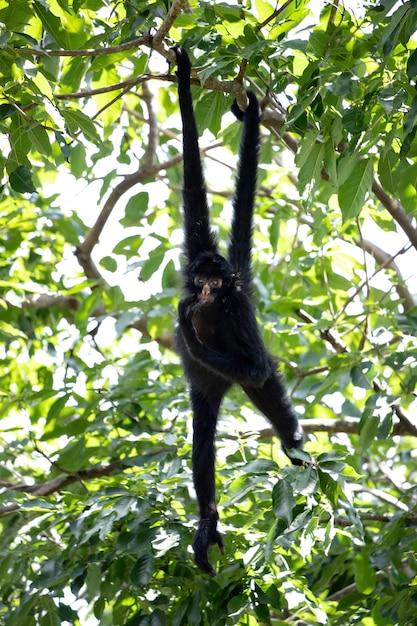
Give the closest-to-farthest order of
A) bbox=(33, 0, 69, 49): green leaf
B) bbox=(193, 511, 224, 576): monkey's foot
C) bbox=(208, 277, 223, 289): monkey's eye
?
bbox=(33, 0, 69, 49): green leaf → bbox=(193, 511, 224, 576): monkey's foot → bbox=(208, 277, 223, 289): monkey's eye

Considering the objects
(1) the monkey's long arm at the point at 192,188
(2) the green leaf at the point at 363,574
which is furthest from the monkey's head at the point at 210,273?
(2) the green leaf at the point at 363,574

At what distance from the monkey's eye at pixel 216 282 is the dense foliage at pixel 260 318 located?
0.89 meters

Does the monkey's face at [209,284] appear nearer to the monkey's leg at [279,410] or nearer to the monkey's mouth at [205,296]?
the monkey's mouth at [205,296]

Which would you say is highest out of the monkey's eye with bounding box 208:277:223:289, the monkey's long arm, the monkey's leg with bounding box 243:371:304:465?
the monkey's long arm

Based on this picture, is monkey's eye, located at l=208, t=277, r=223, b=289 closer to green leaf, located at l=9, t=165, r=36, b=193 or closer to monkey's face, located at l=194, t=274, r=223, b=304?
monkey's face, located at l=194, t=274, r=223, b=304

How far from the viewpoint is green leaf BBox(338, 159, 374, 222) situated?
4188 millimetres

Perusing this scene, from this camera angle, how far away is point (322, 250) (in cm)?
646

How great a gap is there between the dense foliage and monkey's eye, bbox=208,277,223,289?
888mm

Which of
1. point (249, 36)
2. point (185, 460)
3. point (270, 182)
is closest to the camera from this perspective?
point (249, 36)

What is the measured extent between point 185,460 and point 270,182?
13.4 ft

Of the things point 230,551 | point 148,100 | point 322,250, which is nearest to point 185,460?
point 230,551

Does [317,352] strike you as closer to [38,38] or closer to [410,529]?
[410,529]

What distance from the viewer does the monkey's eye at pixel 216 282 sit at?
536 centimetres

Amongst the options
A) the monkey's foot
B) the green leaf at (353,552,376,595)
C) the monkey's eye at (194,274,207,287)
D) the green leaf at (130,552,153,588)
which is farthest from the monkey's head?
the green leaf at (353,552,376,595)
